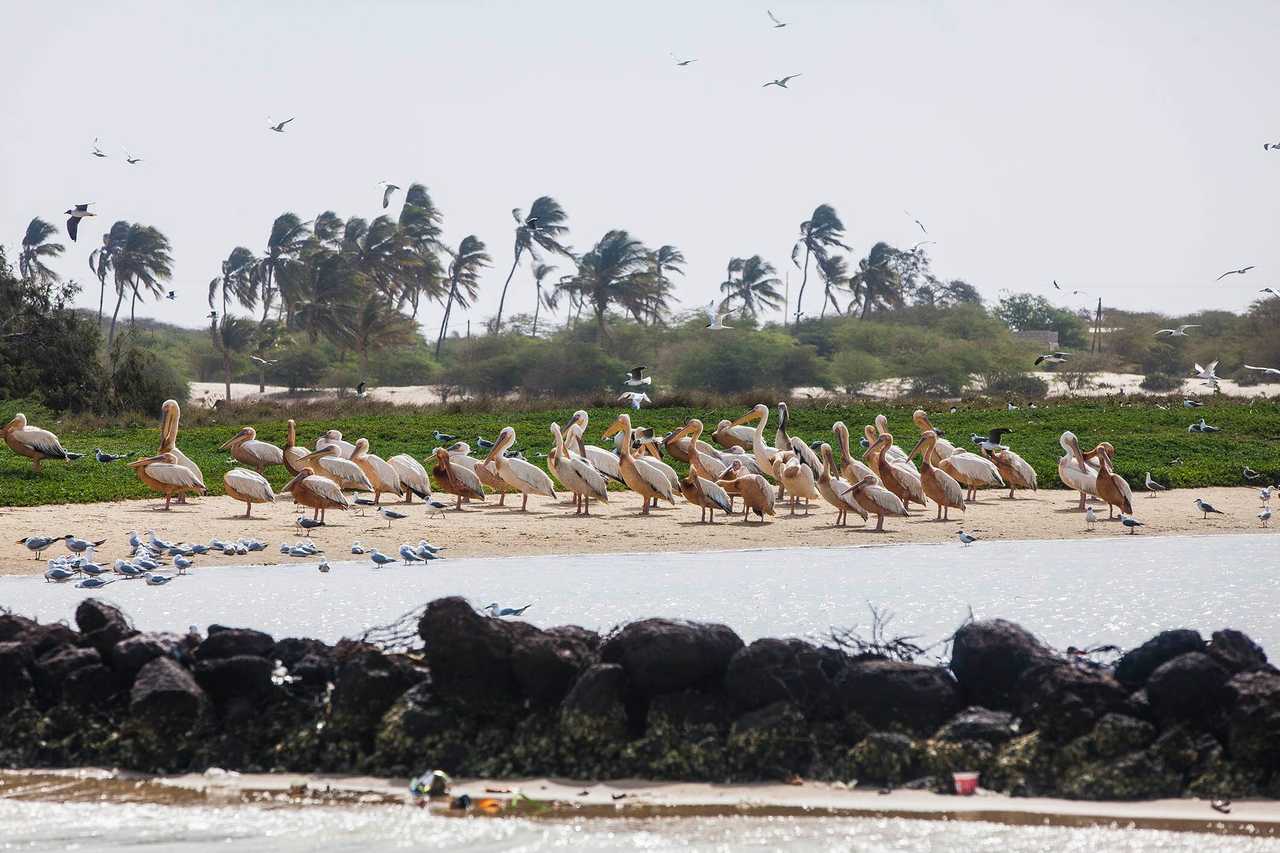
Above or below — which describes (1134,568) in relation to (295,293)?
below

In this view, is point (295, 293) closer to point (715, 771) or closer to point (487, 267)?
point (487, 267)

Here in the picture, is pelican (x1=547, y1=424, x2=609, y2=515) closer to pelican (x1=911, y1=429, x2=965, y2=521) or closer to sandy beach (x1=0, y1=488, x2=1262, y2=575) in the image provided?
sandy beach (x1=0, y1=488, x2=1262, y2=575)

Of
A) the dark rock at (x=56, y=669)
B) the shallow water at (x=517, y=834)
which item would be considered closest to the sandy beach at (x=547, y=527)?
the dark rock at (x=56, y=669)

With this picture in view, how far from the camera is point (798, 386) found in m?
55.4

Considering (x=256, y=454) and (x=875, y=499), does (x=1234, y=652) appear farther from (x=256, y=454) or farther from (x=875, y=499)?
(x=256, y=454)

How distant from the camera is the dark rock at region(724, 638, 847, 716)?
779 centimetres

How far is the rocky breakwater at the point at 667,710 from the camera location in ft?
23.9

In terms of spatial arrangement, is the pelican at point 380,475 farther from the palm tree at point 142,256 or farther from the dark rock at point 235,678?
the palm tree at point 142,256

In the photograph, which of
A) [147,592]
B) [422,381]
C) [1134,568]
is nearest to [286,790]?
[147,592]

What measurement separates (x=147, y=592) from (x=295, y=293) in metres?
60.8

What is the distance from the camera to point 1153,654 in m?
8.02

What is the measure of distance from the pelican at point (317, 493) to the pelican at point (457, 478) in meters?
1.91

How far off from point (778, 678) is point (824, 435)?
67.9ft

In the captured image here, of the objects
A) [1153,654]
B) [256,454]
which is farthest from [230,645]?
[256,454]
